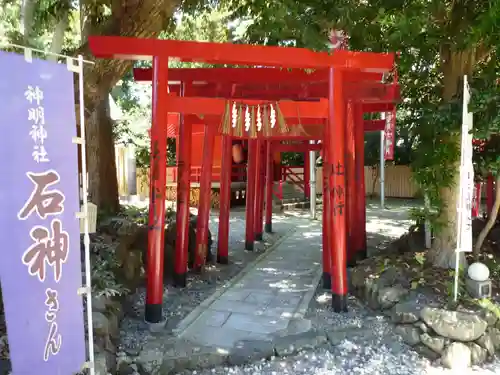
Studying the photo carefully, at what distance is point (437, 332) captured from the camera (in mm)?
4738

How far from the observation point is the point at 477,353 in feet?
15.2

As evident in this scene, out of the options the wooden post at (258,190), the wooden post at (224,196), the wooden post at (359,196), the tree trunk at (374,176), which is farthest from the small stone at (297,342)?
the tree trunk at (374,176)

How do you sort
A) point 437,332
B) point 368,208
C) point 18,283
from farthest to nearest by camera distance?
point 368,208 → point 437,332 → point 18,283

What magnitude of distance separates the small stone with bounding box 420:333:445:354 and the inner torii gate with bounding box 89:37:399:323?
119 centimetres

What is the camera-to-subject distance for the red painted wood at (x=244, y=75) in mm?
6465

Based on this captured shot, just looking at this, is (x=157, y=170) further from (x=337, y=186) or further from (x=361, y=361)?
(x=361, y=361)

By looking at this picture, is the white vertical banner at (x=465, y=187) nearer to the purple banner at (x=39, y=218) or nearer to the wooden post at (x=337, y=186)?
the wooden post at (x=337, y=186)

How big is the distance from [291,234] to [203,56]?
7.35 meters

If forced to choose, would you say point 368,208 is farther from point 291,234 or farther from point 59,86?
point 59,86

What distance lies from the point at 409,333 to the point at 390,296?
0.70 metres

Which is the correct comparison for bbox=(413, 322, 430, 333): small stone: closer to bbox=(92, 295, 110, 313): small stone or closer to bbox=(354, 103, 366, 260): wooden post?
bbox=(354, 103, 366, 260): wooden post

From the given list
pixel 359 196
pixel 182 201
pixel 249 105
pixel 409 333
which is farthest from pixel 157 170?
pixel 359 196

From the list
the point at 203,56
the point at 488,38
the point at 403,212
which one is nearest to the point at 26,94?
the point at 203,56

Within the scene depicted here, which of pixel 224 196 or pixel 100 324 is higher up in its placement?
pixel 224 196
